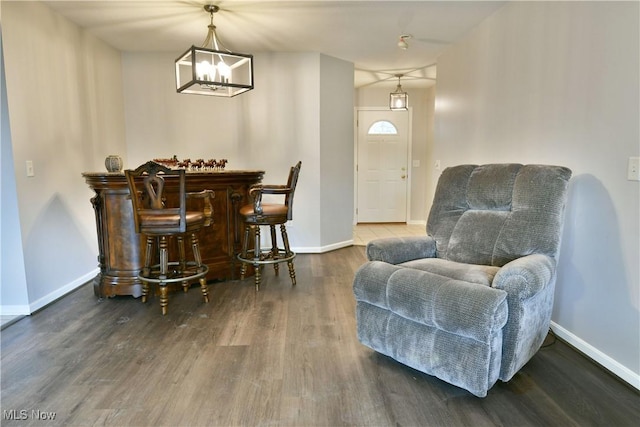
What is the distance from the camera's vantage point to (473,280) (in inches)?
71.1

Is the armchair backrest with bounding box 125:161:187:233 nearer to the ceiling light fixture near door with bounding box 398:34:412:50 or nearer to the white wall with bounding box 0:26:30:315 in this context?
the white wall with bounding box 0:26:30:315

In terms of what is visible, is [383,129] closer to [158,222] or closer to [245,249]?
[245,249]

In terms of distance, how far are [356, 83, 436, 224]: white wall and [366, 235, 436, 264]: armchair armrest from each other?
14.2 ft

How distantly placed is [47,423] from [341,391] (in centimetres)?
125

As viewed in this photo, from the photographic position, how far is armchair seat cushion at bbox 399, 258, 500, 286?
5.98 feet

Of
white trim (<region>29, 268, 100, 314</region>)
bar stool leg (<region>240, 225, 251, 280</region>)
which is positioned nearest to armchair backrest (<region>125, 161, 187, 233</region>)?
bar stool leg (<region>240, 225, 251, 280</region>)

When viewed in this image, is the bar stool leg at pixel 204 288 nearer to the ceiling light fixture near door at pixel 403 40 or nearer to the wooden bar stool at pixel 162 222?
the wooden bar stool at pixel 162 222

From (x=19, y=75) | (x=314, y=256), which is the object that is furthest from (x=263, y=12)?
(x=314, y=256)

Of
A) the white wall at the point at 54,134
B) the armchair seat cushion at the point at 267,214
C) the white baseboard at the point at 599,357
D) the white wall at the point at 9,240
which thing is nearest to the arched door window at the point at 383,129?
the armchair seat cushion at the point at 267,214

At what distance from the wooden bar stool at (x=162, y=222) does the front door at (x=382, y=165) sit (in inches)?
167

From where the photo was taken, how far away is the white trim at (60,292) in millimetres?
2806

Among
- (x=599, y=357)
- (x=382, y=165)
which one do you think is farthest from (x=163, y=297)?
(x=382, y=165)

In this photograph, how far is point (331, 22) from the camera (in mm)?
3389

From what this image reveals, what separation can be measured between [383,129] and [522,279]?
543 centimetres
